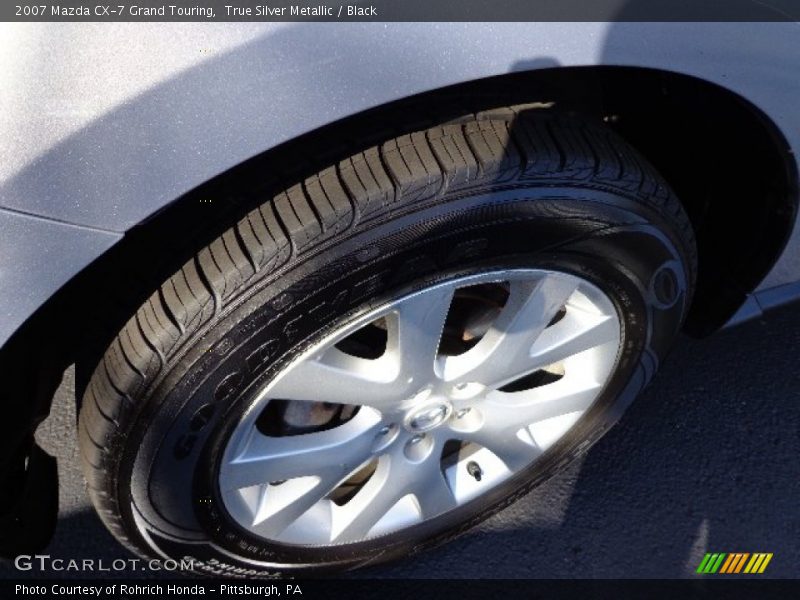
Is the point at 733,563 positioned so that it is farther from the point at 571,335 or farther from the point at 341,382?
the point at 341,382

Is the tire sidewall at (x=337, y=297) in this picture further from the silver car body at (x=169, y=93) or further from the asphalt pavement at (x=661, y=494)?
the asphalt pavement at (x=661, y=494)

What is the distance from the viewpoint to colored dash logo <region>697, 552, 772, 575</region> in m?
1.70

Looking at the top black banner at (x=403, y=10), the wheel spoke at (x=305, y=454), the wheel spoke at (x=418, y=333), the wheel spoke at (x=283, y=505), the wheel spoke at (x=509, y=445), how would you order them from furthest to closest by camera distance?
the wheel spoke at (x=509, y=445) → the wheel spoke at (x=283, y=505) → the wheel spoke at (x=305, y=454) → the wheel spoke at (x=418, y=333) → the top black banner at (x=403, y=10)

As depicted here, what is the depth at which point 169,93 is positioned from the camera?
3.07ft

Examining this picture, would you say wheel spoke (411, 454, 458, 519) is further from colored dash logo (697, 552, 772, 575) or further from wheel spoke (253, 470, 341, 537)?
colored dash logo (697, 552, 772, 575)

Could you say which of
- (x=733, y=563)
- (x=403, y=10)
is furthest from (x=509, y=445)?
(x=403, y=10)

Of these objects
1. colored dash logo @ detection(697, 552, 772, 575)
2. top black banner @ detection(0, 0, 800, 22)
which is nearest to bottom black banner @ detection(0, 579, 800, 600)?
colored dash logo @ detection(697, 552, 772, 575)

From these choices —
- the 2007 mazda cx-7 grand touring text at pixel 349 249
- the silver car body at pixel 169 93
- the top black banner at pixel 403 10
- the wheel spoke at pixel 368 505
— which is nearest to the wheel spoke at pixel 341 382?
the 2007 mazda cx-7 grand touring text at pixel 349 249

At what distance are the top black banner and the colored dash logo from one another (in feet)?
3.64

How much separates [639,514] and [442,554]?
44 cm

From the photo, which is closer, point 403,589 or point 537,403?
point 537,403

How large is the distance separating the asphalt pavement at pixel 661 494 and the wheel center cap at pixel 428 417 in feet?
1.35

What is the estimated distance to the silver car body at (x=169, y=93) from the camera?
0.92 metres

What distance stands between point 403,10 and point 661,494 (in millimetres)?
1257
